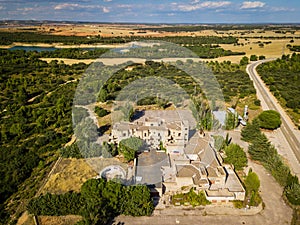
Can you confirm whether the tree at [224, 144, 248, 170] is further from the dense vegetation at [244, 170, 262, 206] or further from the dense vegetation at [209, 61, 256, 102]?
the dense vegetation at [209, 61, 256, 102]

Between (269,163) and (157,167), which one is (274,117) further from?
(157,167)

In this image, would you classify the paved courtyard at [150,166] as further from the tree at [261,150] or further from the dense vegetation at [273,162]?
the dense vegetation at [273,162]

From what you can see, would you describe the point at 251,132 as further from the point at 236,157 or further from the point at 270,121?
the point at 236,157

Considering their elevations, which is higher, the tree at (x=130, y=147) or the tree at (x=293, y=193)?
the tree at (x=130, y=147)

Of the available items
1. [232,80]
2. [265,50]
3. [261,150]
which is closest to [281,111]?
[261,150]

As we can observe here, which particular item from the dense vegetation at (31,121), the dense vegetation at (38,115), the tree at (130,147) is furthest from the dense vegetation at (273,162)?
the dense vegetation at (31,121)

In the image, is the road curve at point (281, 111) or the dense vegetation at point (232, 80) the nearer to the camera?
the road curve at point (281, 111)
